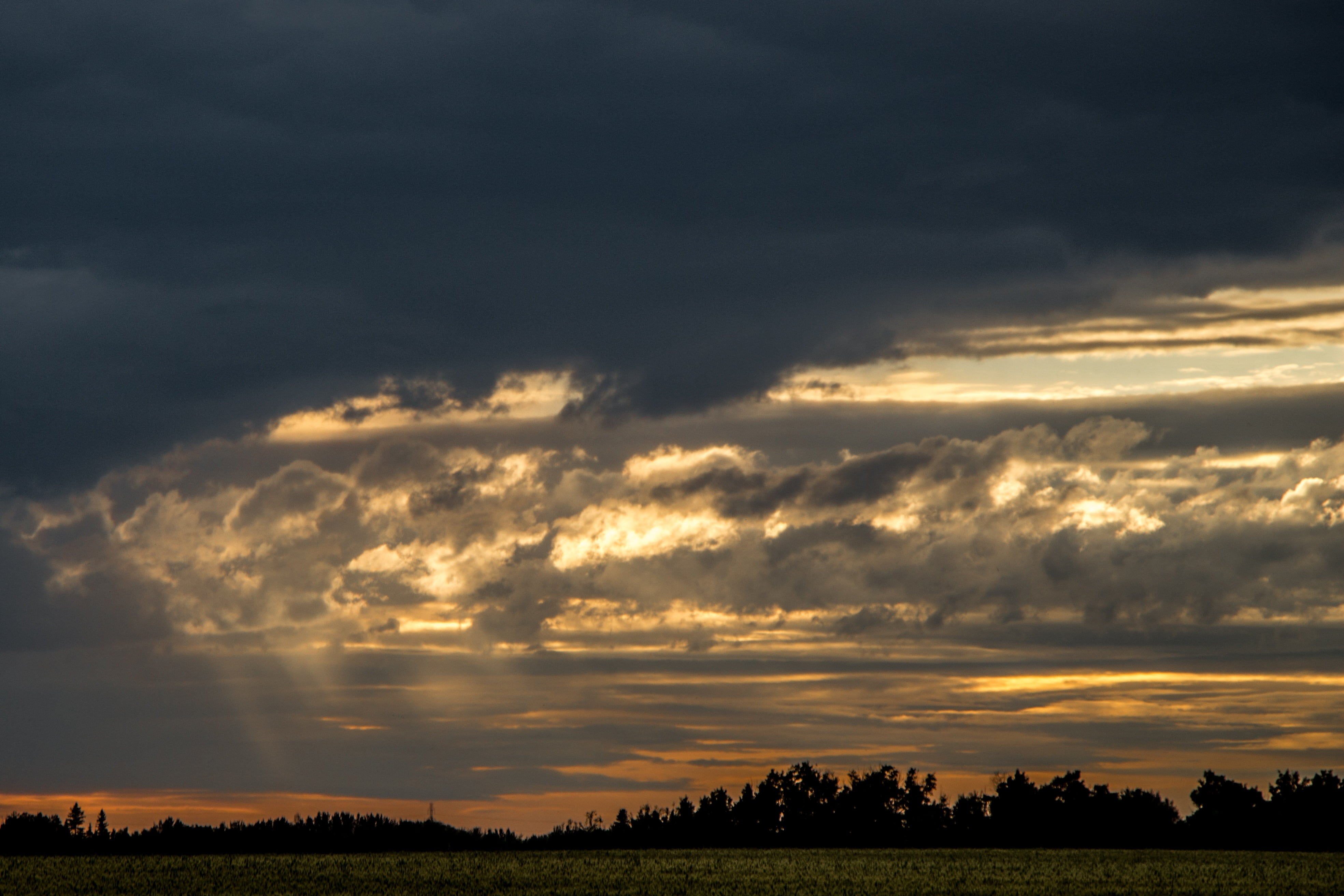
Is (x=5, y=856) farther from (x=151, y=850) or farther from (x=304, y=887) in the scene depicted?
(x=304, y=887)

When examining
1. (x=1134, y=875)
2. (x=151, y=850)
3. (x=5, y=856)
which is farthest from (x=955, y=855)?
Answer: (x=5, y=856)

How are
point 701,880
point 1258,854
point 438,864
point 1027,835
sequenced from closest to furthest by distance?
1. point 701,880
2. point 438,864
3. point 1258,854
4. point 1027,835

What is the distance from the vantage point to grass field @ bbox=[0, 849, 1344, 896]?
83.8m

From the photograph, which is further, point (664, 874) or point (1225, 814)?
point (1225, 814)

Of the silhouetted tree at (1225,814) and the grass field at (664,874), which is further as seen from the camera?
the silhouetted tree at (1225,814)

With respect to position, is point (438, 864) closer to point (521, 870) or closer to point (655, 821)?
point (521, 870)

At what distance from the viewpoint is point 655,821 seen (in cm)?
16162

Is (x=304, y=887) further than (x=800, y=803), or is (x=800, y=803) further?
(x=800, y=803)

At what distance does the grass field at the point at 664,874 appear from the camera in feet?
275

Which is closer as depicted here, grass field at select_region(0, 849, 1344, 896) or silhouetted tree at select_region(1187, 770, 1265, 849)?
grass field at select_region(0, 849, 1344, 896)

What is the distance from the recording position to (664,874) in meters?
94.9

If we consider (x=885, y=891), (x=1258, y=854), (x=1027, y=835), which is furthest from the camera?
(x=1027, y=835)

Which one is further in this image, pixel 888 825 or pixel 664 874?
pixel 888 825

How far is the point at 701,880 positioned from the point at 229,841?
5114 centimetres
